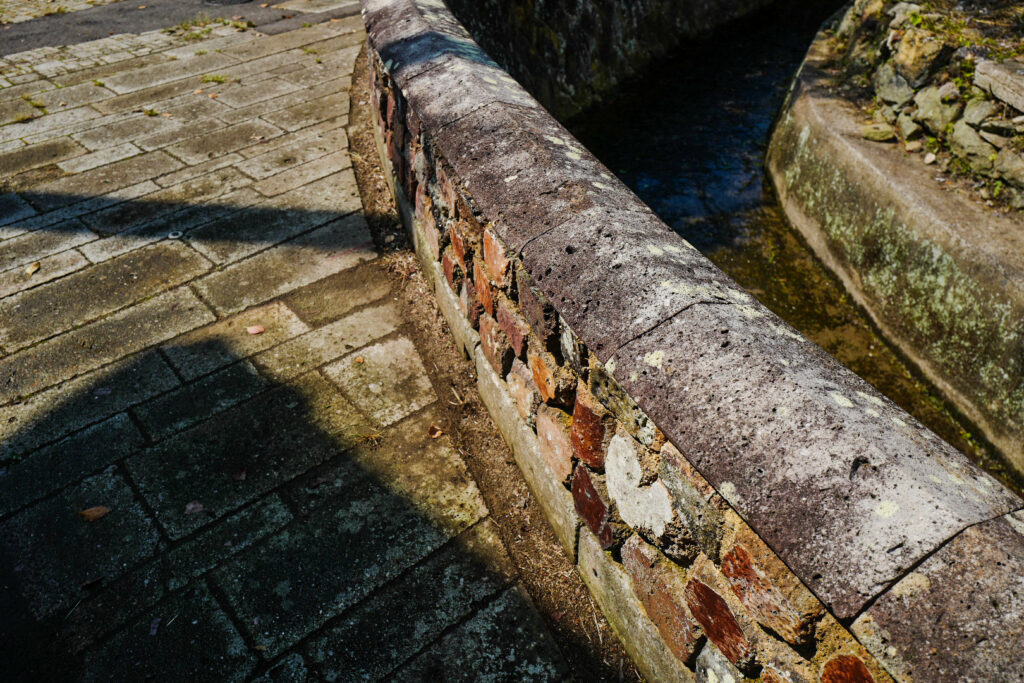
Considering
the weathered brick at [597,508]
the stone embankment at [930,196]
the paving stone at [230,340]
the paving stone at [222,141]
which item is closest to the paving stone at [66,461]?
the paving stone at [230,340]

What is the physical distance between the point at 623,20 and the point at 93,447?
239 inches

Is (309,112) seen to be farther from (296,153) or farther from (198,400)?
(198,400)

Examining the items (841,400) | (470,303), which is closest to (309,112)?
(470,303)

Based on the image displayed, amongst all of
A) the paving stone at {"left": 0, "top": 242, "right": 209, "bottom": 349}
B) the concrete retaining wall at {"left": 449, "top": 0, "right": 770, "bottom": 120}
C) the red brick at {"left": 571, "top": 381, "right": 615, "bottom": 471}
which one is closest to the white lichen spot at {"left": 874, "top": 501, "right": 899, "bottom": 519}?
the red brick at {"left": 571, "top": 381, "right": 615, "bottom": 471}

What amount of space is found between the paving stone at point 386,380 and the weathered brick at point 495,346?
38cm

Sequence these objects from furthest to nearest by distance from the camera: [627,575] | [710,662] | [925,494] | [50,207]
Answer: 1. [50,207]
2. [627,575]
3. [710,662]
4. [925,494]

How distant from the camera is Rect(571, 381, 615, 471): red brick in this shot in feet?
5.00

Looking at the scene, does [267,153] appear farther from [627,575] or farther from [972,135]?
[972,135]

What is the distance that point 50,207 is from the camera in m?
3.63

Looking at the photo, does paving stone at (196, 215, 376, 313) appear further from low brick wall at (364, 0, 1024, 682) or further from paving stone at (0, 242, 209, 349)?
low brick wall at (364, 0, 1024, 682)

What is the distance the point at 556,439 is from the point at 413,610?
0.61m

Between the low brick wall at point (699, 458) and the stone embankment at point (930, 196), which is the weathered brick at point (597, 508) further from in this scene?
the stone embankment at point (930, 196)

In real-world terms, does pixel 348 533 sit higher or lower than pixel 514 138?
lower

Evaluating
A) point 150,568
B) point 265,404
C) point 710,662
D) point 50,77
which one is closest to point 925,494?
point 710,662
